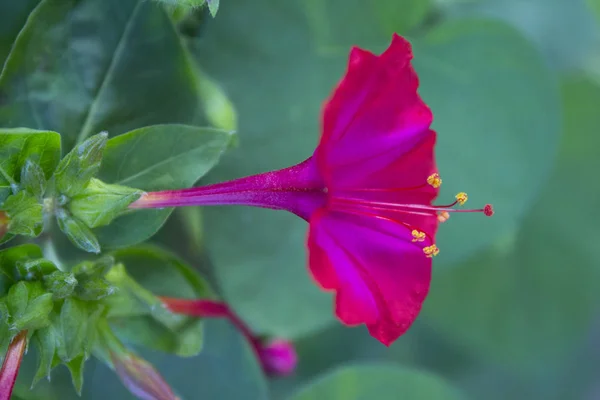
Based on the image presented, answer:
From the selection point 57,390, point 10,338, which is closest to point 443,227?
point 57,390

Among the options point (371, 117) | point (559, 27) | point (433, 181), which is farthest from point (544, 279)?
point (371, 117)

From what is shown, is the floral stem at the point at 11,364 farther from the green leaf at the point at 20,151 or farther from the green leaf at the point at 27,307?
the green leaf at the point at 20,151

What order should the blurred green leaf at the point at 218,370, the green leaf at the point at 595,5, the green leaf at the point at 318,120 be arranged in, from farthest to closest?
1. the green leaf at the point at 595,5
2. the green leaf at the point at 318,120
3. the blurred green leaf at the point at 218,370

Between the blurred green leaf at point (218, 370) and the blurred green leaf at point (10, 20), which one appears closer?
the blurred green leaf at point (10, 20)

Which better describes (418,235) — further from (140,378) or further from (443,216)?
(140,378)

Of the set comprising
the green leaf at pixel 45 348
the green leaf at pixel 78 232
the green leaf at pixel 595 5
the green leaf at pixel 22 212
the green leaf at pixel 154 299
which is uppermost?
the green leaf at pixel 595 5

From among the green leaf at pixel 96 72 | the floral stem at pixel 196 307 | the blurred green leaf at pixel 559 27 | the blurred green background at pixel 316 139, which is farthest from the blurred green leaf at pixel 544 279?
the green leaf at pixel 96 72

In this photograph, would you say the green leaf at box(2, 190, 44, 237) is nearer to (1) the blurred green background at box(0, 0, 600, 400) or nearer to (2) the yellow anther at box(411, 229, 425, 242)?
(1) the blurred green background at box(0, 0, 600, 400)

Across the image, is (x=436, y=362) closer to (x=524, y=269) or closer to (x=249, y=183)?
(x=524, y=269)
